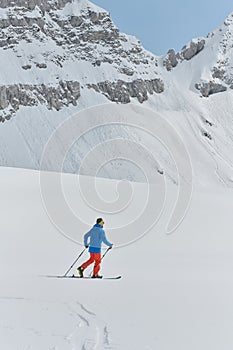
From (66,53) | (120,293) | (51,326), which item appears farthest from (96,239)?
(66,53)

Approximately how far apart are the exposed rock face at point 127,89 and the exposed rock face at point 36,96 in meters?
6.45

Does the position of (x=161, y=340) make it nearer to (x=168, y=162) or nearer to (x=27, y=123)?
(x=168, y=162)

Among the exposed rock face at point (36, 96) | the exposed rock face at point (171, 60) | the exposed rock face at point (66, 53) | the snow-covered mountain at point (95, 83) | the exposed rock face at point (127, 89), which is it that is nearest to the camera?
the snow-covered mountain at point (95, 83)

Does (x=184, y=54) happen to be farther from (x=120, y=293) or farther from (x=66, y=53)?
(x=120, y=293)

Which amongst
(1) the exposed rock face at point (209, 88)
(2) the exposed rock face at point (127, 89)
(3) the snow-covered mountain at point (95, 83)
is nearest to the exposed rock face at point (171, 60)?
(3) the snow-covered mountain at point (95, 83)

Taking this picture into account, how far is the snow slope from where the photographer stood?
505 cm

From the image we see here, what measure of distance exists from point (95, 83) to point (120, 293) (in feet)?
336

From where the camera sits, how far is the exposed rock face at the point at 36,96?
316 ft

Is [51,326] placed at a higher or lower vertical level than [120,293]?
lower

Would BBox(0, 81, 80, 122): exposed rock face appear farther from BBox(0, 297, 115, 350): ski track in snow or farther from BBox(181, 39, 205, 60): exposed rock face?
BBox(0, 297, 115, 350): ski track in snow

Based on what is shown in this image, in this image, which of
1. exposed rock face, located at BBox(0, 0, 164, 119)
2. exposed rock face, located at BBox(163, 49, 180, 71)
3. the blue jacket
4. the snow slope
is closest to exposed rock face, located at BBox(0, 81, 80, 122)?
exposed rock face, located at BBox(0, 0, 164, 119)

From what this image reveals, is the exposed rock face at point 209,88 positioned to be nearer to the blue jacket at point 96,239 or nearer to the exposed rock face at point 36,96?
the exposed rock face at point 36,96

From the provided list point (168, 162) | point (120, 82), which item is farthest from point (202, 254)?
point (120, 82)

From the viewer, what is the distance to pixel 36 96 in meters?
100
